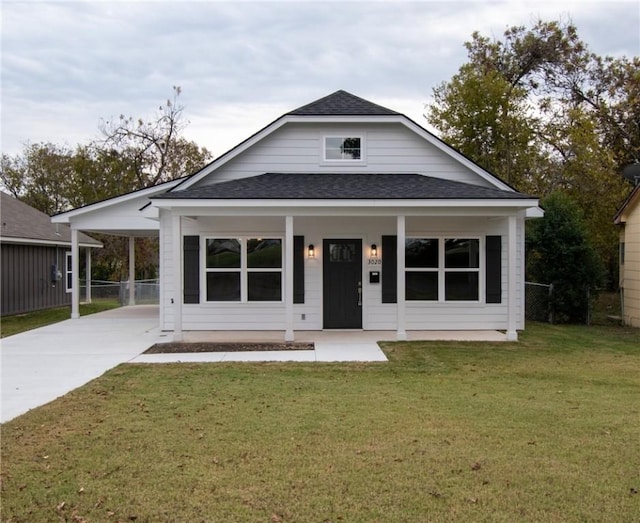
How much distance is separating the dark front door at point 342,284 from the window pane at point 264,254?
105 centimetres

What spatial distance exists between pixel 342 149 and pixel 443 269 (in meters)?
3.63

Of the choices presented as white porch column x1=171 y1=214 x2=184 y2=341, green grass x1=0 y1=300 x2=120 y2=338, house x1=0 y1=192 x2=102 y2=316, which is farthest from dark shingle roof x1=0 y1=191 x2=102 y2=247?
white porch column x1=171 y1=214 x2=184 y2=341

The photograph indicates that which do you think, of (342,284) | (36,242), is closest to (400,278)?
(342,284)

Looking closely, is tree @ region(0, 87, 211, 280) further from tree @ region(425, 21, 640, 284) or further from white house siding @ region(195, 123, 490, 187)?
white house siding @ region(195, 123, 490, 187)

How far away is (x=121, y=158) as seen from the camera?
31.6m

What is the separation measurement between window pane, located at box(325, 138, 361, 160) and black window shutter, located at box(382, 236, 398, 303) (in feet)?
7.19

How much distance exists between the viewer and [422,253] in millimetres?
11875

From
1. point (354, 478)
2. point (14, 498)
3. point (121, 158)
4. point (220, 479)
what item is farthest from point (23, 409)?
point (121, 158)

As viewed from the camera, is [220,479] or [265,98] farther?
[265,98]

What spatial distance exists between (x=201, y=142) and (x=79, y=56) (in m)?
18.9

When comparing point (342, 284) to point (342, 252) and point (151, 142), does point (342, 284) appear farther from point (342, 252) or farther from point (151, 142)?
point (151, 142)

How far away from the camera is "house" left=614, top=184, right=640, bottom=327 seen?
44.0 feet

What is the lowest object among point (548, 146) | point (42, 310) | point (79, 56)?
point (42, 310)

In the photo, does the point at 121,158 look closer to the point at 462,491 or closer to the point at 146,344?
the point at 146,344
